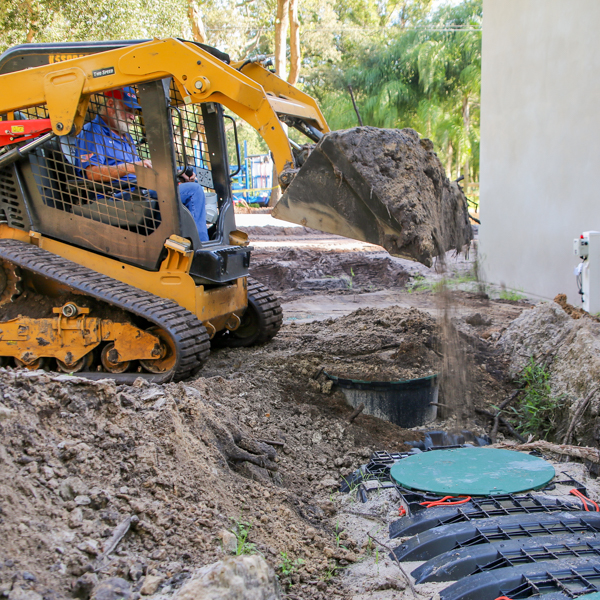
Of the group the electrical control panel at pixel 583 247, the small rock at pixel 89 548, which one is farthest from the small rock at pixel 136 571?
the electrical control panel at pixel 583 247

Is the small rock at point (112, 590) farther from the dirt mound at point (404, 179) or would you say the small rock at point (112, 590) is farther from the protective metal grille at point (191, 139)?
the protective metal grille at point (191, 139)

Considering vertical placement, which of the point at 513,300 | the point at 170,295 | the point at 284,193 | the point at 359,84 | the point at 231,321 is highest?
the point at 359,84

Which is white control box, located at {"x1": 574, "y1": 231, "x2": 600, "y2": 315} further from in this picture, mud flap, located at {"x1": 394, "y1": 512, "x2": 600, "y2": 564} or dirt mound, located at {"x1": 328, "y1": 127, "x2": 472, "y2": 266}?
mud flap, located at {"x1": 394, "y1": 512, "x2": 600, "y2": 564}

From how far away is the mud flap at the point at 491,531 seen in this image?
2491mm

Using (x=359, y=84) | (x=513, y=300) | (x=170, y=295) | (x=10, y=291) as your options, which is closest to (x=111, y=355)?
(x=170, y=295)

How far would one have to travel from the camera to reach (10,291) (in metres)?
4.88

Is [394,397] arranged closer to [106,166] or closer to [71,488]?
[71,488]

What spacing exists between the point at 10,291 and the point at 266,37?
87.0ft

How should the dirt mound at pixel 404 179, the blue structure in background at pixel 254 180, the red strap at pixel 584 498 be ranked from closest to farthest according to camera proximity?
1. the red strap at pixel 584 498
2. the dirt mound at pixel 404 179
3. the blue structure in background at pixel 254 180

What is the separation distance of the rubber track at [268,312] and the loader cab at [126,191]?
65 cm

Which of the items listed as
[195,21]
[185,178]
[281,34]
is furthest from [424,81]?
[185,178]

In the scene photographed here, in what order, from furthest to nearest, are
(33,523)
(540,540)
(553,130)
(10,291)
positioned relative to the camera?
1. (553,130)
2. (10,291)
3. (540,540)
4. (33,523)

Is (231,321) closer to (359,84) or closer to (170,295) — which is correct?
(170,295)

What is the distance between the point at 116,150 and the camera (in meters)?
4.70
